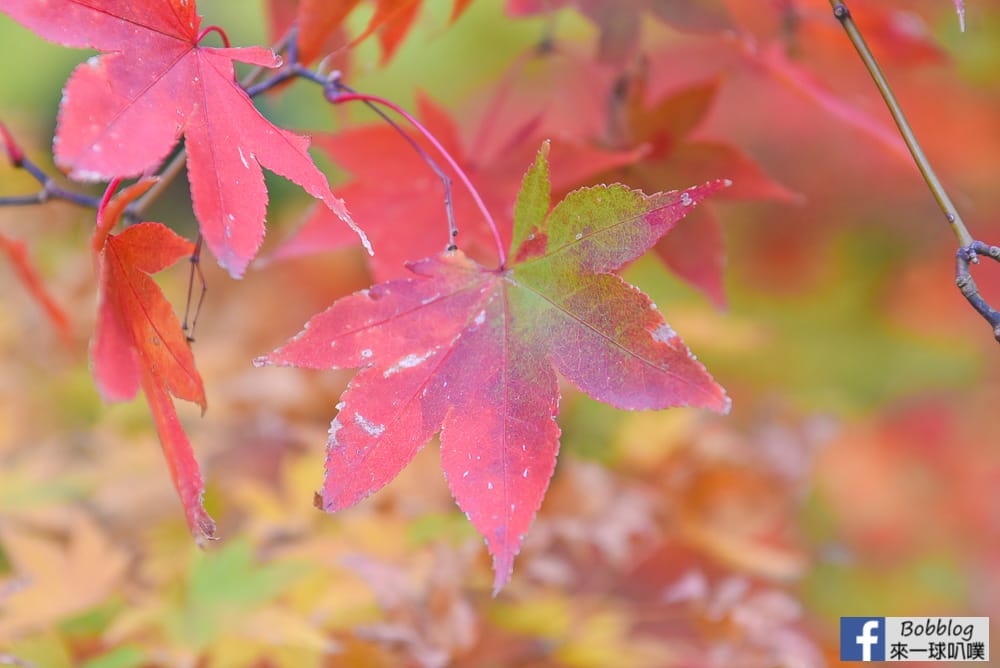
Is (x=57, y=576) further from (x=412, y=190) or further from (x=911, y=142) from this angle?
(x=911, y=142)

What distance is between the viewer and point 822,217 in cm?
164

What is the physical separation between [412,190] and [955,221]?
0.36 metres

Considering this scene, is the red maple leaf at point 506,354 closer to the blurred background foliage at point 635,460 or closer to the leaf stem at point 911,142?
the leaf stem at point 911,142

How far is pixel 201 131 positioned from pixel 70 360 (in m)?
0.85

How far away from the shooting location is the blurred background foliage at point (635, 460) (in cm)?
71

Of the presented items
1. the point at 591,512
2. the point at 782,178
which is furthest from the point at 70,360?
the point at 782,178

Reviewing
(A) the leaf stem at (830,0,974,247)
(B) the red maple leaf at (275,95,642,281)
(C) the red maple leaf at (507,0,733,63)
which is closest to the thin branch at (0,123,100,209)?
(B) the red maple leaf at (275,95,642,281)

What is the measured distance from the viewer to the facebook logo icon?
0.76 meters

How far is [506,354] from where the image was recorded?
462 mm

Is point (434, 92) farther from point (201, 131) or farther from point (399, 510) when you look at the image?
point (201, 131)

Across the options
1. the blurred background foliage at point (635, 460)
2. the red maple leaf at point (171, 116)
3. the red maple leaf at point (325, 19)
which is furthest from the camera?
the blurred background foliage at point (635, 460)

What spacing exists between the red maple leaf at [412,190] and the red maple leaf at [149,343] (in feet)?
0.57

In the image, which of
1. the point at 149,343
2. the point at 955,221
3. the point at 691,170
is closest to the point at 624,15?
the point at 691,170

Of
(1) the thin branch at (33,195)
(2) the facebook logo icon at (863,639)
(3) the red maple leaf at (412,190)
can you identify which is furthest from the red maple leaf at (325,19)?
(2) the facebook logo icon at (863,639)
